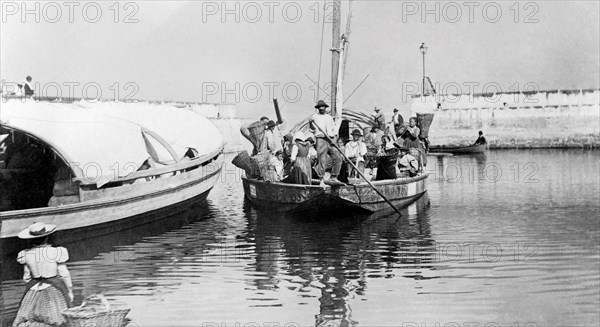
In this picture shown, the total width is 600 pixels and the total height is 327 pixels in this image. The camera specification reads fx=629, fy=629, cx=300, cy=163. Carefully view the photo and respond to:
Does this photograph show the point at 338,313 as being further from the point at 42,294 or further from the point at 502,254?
the point at 502,254

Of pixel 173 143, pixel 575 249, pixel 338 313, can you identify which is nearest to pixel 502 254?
pixel 575 249

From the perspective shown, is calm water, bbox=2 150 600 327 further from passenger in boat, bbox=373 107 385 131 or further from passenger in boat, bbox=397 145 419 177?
passenger in boat, bbox=373 107 385 131

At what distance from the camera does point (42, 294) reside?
704 cm

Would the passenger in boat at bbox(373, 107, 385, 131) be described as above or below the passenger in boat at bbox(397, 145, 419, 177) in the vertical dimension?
above

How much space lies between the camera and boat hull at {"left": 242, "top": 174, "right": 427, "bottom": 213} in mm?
14781

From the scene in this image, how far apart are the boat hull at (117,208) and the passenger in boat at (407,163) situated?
5950mm

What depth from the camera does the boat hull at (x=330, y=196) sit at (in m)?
14.8

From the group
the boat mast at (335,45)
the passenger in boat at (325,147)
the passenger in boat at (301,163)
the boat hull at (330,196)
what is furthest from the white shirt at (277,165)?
the boat mast at (335,45)

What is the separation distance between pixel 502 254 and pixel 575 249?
4.69 ft

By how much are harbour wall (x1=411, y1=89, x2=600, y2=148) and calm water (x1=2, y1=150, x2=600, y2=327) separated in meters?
32.1

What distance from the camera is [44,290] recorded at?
7.06m

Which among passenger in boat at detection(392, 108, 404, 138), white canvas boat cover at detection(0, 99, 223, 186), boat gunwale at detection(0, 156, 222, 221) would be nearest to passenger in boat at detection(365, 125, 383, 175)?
passenger in boat at detection(392, 108, 404, 138)

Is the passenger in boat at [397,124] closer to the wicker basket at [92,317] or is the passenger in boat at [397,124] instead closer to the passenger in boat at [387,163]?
the passenger in boat at [387,163]

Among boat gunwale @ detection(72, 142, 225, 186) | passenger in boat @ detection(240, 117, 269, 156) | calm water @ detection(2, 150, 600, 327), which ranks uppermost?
passenger in boat @ detection(240, 117, 269, 156)
